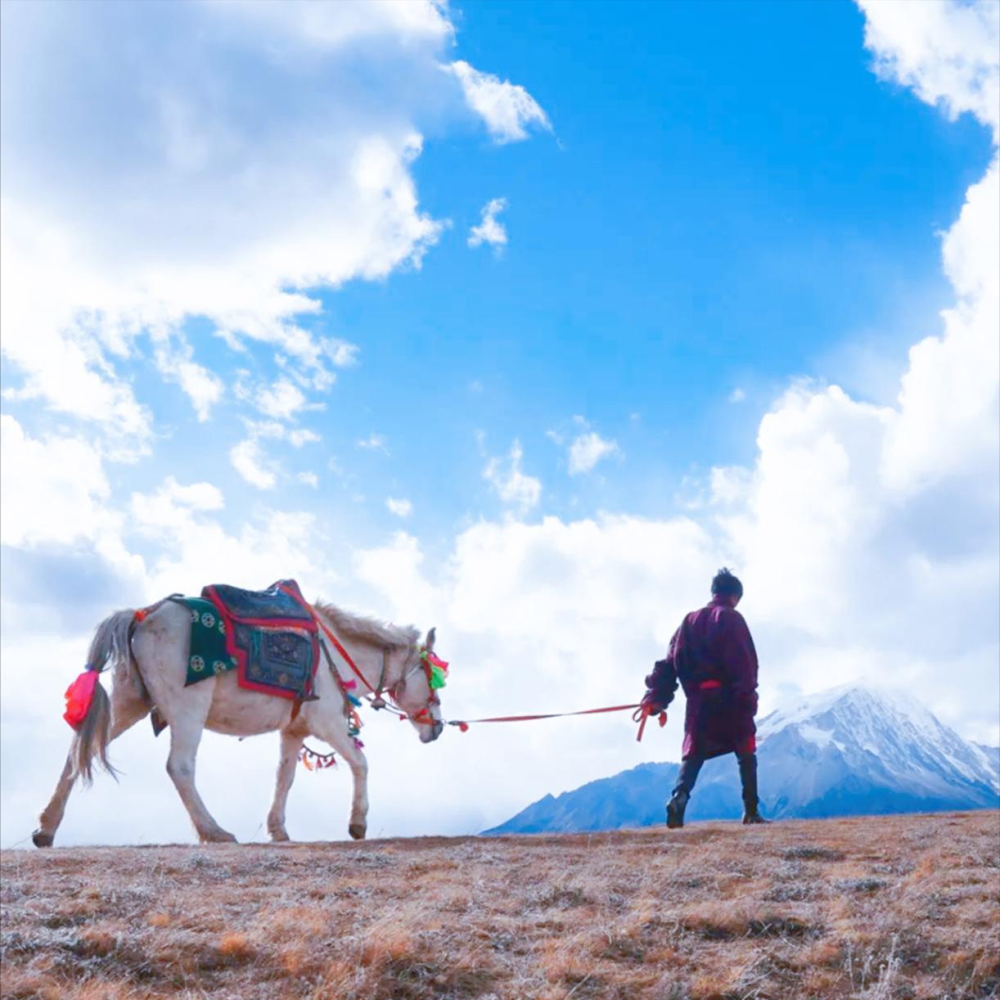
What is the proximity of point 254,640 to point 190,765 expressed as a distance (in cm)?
140

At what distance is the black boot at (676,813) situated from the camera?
36.6 ft

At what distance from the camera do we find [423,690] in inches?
577

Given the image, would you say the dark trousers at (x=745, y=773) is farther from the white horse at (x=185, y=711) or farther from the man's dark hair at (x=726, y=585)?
the white horse at (x=185, y=711)

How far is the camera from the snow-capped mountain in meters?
80.4

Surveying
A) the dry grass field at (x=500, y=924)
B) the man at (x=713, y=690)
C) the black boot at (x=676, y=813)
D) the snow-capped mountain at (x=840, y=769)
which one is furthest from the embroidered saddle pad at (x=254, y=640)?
the snow-capped mountain at (x=840, y=769)

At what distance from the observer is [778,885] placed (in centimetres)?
744

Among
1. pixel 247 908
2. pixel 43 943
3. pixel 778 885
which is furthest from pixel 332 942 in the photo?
pixel 778 885

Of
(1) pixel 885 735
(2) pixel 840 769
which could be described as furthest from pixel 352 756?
(1) pixel 885 735

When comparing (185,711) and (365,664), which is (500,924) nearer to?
(185,711)

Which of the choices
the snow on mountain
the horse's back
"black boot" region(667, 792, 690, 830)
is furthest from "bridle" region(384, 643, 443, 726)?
the snow on mountain

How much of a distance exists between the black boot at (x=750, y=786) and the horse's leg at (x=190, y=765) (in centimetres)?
515

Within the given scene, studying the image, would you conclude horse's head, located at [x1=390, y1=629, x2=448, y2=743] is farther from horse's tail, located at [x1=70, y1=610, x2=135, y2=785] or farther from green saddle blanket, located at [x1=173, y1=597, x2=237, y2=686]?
horse's tail, located at [x1=70, y1=610, x2=135, y2=785]

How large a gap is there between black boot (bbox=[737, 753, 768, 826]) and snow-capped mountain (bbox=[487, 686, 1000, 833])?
6195cm

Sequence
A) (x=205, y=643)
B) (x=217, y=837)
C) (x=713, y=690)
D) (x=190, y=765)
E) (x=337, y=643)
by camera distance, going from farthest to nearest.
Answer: (x=337, y=643) < (x=713, y=690) < (x=205, y=643) < (x=190, y=765) < (x=217, y=837)
